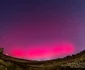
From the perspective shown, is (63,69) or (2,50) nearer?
(63,69)

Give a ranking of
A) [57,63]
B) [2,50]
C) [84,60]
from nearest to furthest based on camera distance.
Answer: [84,60] → [57,63] → [2,50]

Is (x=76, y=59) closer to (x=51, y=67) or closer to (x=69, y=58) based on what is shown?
(x=69, y=58)

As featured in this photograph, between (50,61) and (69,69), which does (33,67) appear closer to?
(50,61)

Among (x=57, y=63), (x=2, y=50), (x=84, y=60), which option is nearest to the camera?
(x=84, y=60)

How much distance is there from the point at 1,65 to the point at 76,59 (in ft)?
30.9

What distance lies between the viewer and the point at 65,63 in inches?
925

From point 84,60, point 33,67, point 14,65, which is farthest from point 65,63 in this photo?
point 14,65

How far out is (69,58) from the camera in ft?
79.8

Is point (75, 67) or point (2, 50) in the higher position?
point (2, 50)

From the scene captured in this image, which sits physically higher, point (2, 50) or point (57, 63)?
point (2, 50)

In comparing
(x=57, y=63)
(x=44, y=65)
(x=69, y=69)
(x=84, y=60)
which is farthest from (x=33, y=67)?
(x=84, y=60)

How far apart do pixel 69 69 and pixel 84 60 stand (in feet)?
7.09

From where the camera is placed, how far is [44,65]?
2512 cm

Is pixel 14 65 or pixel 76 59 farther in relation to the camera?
pixel 14 65
